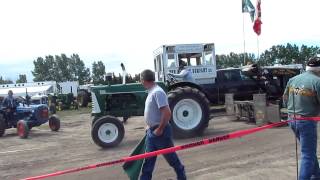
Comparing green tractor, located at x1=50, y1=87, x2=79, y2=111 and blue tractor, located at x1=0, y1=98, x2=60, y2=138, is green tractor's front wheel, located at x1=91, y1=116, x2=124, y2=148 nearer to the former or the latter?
blue tractor, located at x1=0, y1=98, x2=60, y2=138

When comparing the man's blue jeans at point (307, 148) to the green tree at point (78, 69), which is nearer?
the man's blue jeans at point (307, 148)

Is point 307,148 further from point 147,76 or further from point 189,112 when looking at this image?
point 189,112

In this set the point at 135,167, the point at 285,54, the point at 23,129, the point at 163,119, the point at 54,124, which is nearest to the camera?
the point at 163,119

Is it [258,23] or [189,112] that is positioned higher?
[258,23]

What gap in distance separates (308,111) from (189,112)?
21.6 ft

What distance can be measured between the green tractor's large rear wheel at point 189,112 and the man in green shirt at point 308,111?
6183 millimetres

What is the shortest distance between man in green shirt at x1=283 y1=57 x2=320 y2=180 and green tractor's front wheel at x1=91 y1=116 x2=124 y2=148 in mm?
5963

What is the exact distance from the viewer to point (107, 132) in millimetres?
11602

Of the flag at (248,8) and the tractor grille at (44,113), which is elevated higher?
the flag at (248,8)

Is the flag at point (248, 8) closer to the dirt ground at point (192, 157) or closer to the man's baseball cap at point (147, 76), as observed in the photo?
the dirt ground at point (192, 157)

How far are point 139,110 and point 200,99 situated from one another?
5.35 ft

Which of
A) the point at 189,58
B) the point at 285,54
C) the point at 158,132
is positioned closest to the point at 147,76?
the point at 158,132

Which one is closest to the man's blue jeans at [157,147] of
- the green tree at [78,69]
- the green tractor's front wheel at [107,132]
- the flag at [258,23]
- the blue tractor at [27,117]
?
the green tractor's front wheel at [107,132]

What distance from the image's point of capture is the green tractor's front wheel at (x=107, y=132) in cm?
1145
